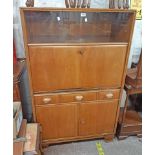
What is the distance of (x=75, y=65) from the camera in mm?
1499

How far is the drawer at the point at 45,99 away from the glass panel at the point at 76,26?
1.56 feet

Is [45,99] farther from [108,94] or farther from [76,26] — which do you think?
[76,26]

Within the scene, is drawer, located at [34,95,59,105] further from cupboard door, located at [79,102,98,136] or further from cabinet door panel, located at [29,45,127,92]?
cupboard door, located at [79,102,98,136]

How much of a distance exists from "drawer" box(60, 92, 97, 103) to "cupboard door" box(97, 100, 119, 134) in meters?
0.12

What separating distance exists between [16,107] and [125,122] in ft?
3.71

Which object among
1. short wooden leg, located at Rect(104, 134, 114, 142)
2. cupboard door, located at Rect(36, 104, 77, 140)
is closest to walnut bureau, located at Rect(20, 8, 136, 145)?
cupboard door, located at Rect(36, 104, 77, 140)

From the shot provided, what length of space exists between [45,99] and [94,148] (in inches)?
29.8

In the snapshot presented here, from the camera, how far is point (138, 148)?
1.89 meters

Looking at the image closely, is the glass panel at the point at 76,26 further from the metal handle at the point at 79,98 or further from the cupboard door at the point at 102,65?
the metal handle at the point at 79,98

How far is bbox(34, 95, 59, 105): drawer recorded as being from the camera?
61.9 inches

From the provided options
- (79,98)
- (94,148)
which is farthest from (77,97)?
(94,148)
